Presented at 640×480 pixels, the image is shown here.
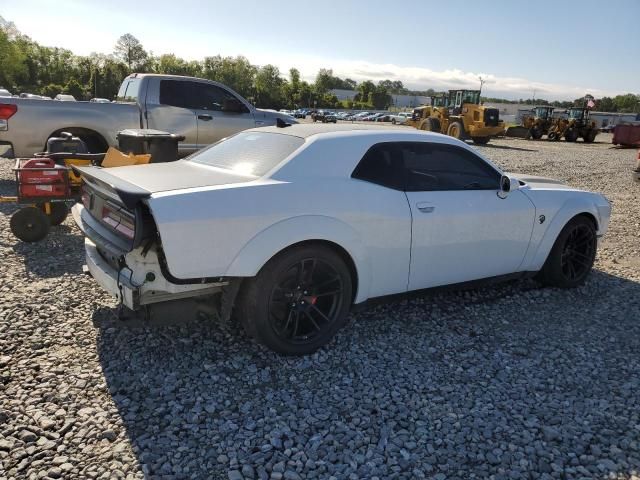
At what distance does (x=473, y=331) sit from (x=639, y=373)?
114cm

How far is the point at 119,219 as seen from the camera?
10.7ft

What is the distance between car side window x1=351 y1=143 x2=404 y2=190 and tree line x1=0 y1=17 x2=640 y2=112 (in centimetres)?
6381

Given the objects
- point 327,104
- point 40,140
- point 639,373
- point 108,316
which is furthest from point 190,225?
point 327,104

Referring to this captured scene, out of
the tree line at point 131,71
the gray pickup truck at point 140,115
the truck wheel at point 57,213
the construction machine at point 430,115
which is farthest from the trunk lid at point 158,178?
the tree line at point 131,71

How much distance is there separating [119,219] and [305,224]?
3.95 ft

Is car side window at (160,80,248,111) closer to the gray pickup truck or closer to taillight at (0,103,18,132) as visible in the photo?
the gray pickup truck

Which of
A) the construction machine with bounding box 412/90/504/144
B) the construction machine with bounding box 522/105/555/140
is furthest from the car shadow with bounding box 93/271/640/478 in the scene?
the construction machine with bounding box 522/105/555/140

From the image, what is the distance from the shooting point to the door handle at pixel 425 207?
12.4 feet

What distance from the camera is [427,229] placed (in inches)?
150

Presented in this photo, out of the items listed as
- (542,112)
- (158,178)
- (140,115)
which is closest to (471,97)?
(542,112)

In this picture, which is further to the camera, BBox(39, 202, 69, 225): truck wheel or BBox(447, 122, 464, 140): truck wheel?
BBox(447, 122, 464, 140): truck wheel

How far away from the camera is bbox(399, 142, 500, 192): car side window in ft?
12.9

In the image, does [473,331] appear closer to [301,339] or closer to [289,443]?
[301,339]

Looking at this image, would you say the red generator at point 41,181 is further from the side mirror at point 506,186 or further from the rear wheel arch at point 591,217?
the rear wheel arch at point 591,217
